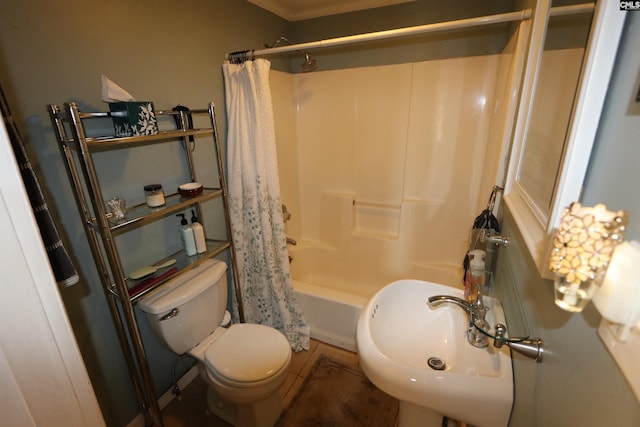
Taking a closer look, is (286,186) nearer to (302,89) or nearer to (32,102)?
(302,89)

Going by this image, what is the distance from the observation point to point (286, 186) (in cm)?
252

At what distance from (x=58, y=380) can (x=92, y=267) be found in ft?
2.99

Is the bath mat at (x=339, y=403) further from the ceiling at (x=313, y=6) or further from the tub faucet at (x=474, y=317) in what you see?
the ceiling at (x=313, y=6)

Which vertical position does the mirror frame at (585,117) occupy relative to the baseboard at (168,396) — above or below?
above

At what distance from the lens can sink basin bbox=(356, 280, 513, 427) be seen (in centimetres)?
77

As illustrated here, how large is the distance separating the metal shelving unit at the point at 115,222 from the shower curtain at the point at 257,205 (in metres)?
0.22

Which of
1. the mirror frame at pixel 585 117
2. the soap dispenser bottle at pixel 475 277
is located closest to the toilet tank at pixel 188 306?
the soap dispenser bottle at pixel 475 277

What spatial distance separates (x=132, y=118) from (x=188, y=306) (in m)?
0.88

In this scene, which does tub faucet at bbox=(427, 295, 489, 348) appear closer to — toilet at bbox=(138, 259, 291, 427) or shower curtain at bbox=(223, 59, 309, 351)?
toilet at bbox=(138, 259, 291, 427)

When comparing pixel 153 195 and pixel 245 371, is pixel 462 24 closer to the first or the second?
pixel 153 195

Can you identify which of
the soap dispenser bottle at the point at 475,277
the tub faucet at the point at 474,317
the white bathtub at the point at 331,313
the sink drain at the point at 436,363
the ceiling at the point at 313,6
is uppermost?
the ceiling at the point at 313,6

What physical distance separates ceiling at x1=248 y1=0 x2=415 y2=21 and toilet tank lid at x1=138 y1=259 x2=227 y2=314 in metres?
1.76

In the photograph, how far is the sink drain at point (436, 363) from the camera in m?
1.03

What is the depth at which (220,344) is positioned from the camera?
1454 millimetres
